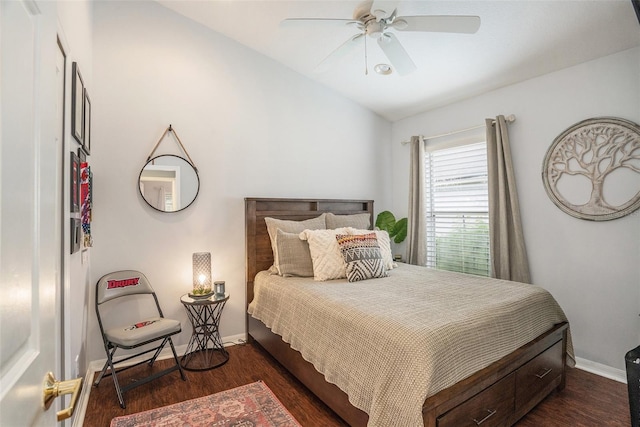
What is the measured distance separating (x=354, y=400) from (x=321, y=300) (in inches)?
26.3

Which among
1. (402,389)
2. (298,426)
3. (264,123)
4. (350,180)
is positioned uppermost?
(264,123)

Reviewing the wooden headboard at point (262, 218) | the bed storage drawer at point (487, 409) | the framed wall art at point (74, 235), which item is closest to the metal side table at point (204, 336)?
the wooden headboard at point (262, 218)

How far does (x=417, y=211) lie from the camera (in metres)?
3.96

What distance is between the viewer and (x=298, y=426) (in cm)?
195

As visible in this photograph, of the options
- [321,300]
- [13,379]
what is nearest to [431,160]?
[321,300]

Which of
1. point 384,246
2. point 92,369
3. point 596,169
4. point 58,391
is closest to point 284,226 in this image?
point 384,246

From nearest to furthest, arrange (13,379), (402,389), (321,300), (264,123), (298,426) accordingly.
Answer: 1. (13,379)
2. (402,389)
3. (298,426)
4. (321,300)
5. (264,123)

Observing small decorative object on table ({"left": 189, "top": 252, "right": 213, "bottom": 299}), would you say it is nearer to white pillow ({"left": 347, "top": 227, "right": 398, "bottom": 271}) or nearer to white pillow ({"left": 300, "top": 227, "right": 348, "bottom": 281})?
white pillow ({"left": 300, "top": 227, "right": 348, "bottom": 281})

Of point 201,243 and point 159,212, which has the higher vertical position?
point 159,212

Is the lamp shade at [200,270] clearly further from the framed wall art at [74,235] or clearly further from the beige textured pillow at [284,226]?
the framed wall art at [74,235]

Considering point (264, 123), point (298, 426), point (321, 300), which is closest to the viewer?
point (298, 426)

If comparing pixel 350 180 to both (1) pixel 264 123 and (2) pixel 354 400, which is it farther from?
(2) pixel 354 400

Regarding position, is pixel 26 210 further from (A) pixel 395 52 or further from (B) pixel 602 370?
(B) pixel 602 370

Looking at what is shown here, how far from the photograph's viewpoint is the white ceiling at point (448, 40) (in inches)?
91.0
